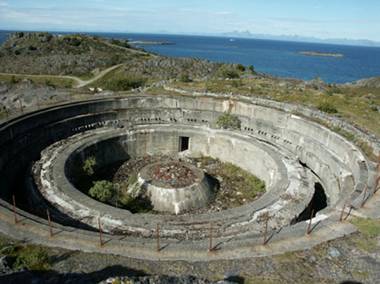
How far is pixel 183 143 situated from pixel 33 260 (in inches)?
767

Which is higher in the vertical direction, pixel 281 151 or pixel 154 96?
pixel 154 96

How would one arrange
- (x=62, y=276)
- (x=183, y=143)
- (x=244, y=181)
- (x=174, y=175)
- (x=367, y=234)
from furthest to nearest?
(x=183, y=143) < (x=244, y=181) < (x=174, y=175) < (x=367, y=234) < (x=62, y=276)

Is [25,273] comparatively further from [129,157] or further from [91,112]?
[91,112]

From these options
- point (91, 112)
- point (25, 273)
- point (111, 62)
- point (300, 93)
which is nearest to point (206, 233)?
point (25, 273)

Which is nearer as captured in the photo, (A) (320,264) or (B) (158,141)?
(A) (320,264)

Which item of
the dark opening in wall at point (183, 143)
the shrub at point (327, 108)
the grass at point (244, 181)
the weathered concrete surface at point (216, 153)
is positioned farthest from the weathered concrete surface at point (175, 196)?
the shrub at point (327, 108)

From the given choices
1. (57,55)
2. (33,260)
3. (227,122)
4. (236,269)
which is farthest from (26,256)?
(57,55)

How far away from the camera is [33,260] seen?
996cm

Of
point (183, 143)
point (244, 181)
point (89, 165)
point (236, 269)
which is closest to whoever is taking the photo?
point (236, 269)

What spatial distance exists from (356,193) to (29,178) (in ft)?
60.7

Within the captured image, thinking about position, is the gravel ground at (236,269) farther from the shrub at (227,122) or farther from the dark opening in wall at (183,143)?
the dark opening in wall at (183,143)

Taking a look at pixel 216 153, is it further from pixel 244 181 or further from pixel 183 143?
pixel 244 181

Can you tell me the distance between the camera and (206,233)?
46.1 ft

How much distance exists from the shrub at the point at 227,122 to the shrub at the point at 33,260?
63.7ft
